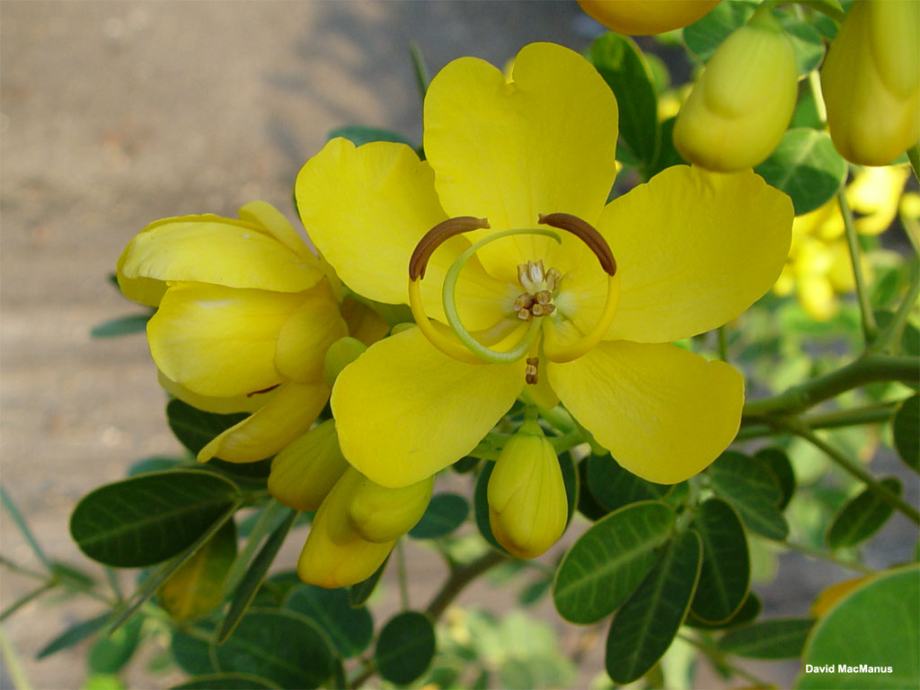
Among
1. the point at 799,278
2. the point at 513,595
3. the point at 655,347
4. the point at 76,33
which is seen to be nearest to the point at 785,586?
the point at 513,595

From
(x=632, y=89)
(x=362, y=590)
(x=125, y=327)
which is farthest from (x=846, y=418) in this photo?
(x=125, y=327)

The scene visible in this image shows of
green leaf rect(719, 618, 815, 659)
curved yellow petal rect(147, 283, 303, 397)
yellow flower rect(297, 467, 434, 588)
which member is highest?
curved yellow petal rect(147, 283, 303, 397)

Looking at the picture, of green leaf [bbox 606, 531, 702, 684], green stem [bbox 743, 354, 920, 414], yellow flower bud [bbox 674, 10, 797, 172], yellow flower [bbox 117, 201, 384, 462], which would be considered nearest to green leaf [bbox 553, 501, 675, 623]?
green leaf [bbox 606, 531, 702, 684]

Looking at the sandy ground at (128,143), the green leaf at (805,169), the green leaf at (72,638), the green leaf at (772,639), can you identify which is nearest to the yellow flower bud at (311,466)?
the green leaf at (805,169)

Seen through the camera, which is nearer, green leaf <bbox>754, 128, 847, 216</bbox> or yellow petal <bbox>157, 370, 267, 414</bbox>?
yellow petal <bbox>157, 370, 267, 414</bbox>

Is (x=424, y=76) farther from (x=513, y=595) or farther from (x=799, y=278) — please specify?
(x=513, y=595)

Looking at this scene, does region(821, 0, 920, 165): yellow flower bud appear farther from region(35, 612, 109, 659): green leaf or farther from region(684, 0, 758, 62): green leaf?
region(35, 612, 109, 659): green leaf

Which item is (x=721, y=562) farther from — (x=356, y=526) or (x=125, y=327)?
(x=125, y=327)
